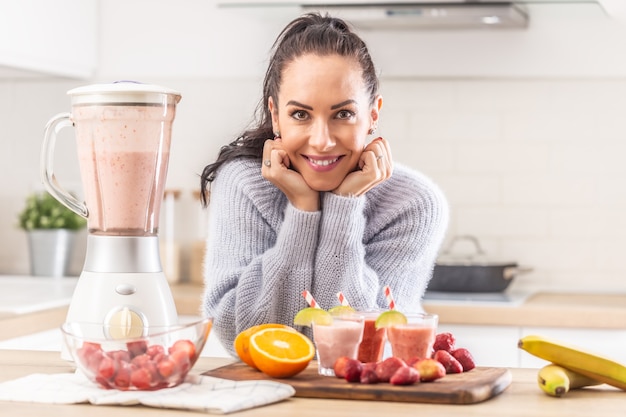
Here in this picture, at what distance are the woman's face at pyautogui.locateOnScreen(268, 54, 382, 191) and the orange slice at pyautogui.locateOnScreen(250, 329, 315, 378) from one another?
53 cm

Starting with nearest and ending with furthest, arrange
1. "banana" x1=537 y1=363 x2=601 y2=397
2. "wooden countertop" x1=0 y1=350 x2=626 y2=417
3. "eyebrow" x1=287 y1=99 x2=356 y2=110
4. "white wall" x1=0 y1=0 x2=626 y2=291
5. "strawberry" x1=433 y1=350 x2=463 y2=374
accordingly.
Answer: "wooden countertop" x1=0 y1=350 x2=626 y2=417, "banana" x1=537 y1=363 x2=601 y2=397, "strawberry" x1=433 y1=350 x2=463 y2=374, "eyebrow" x1=287 y1=99 x2=356 y2=110, "white wall" x1=0 y1=0 x2=626 y2=291

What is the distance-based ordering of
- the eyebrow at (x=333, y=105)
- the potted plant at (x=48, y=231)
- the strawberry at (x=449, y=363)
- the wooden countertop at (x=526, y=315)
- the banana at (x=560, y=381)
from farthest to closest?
the potted plant at (x=48, y=231) → the wooden countertop at (x=526, y=315) → the eyebrow at (x=333, y=105) → the strawberry at (x=449, y=363) → the banana at (x=560, y=381)

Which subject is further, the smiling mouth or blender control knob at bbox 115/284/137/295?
the smiling mouth

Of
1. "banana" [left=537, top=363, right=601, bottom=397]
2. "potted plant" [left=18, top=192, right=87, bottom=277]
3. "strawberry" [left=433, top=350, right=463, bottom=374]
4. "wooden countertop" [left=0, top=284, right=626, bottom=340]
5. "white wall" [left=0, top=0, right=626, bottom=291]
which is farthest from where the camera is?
"potted plant" [left=18, top=192, right=87, bottom=277]

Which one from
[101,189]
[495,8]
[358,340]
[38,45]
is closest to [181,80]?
[38,45]

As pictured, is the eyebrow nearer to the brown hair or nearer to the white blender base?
the brown hair

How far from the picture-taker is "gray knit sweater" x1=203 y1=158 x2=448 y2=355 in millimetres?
2047

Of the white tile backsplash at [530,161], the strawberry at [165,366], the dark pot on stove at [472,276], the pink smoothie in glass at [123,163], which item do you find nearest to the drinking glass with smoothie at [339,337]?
the strawberry at [165,366]

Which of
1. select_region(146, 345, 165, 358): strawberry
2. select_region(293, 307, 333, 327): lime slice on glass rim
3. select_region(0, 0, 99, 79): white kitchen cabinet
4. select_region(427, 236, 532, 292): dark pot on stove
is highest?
select_region(0, 0, 99, 79): white kitchen cabinet

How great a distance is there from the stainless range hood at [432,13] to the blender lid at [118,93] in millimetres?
1515

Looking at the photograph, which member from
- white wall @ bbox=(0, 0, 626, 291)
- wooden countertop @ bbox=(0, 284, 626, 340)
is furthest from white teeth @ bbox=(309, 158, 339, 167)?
white wall @ bbox=(0, 0, 626, 291)

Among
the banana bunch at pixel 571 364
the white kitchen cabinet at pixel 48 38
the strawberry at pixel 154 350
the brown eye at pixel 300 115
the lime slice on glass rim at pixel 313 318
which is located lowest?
the banana bunch at pixel 571 364

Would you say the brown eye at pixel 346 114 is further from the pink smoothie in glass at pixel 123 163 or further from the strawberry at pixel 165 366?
the strawberry at pixel 165 366

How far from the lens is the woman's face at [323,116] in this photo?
1957 mm
